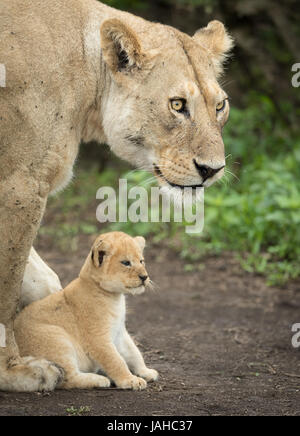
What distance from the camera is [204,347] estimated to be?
5879 mm

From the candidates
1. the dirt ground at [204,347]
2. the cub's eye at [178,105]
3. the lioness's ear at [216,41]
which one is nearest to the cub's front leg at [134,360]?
the dirt ground at [204,347]

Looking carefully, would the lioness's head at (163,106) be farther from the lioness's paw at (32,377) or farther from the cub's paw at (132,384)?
the lioness's paw at (32,377)

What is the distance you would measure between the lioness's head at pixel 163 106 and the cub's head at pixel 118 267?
0.49 m

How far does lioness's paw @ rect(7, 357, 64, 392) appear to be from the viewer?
4461 mm

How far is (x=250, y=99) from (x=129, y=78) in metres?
7.69

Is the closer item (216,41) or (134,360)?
(134,360)

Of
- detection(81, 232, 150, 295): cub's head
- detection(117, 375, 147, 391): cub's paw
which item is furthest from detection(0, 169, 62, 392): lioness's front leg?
detection(81, 232, 150, 295): cub's head

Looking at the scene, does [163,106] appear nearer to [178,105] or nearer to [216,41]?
[178,105]

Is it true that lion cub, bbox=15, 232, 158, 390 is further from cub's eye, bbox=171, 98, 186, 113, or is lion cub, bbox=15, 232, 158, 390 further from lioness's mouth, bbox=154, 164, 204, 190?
cub's eye, bbox=171, 98, 186, 113

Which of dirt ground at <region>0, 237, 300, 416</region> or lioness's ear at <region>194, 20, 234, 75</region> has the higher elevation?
lioness's ear at <region>194, 20, 234, 75</region>

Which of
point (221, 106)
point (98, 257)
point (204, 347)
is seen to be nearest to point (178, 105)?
point (221, 106)

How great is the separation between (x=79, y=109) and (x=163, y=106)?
1.69 feet

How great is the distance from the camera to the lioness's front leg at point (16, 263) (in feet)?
14.0
